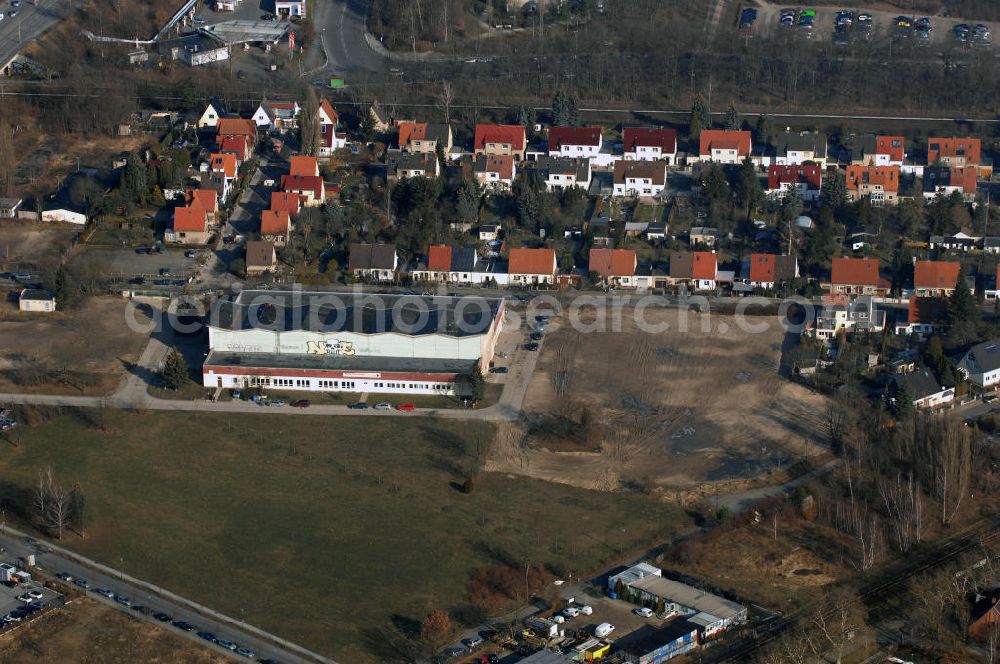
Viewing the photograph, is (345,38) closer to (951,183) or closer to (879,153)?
(879,153)

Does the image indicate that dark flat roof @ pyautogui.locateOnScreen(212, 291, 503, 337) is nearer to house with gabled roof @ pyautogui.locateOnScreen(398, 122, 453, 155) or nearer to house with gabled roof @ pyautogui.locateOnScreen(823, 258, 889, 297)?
house with gabled roof @ pyautogui.locateOnScreen(823, 258, 889, 297)

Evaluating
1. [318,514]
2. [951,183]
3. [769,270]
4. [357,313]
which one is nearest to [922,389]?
[769,270]

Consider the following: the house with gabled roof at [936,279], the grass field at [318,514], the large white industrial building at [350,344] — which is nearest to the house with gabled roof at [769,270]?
the house with gabled roof at [936,279]

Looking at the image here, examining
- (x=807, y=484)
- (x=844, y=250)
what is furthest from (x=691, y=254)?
(x=807, y=484)

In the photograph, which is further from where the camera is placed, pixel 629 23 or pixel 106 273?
pixel 629 23

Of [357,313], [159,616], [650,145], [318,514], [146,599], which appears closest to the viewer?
[159,616]

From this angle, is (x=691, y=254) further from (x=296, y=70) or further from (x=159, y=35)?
(x=159, y=35)
